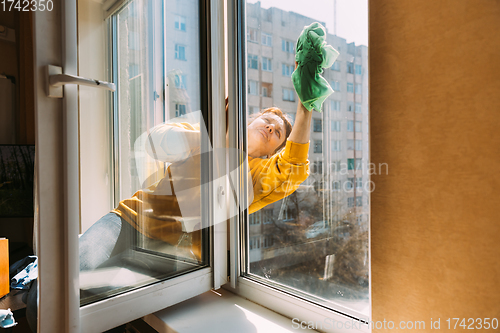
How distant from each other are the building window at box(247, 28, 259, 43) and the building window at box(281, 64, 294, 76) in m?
0.19

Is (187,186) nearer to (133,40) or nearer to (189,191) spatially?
(189,191)

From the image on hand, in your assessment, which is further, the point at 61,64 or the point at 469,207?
the point at 61,64

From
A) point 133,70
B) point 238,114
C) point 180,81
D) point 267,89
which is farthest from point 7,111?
point 267,89

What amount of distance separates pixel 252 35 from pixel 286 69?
0.83 ft

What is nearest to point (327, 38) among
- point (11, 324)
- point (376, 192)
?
point (376, 192)

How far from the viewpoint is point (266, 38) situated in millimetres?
998

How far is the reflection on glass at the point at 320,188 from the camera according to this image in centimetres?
75

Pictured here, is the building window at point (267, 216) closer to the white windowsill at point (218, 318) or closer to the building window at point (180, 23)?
the white windowsill at point (218, 318)

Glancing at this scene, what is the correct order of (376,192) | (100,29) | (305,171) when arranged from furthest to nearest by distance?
(305,171) < (100,29) < (376,192)

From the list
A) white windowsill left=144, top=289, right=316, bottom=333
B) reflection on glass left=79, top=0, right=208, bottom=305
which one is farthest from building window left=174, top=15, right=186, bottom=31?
white windowsill left=144, top=289, right=316, bottom=333

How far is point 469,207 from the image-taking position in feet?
1.45

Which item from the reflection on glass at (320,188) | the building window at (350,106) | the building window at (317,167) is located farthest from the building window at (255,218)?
the building window at (350,106)

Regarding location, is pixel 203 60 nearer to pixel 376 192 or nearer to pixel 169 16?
pixel 169 16

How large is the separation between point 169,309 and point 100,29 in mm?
974
